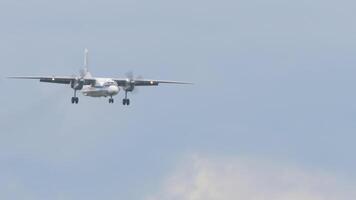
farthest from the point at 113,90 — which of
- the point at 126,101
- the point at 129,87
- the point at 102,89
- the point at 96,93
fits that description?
the point at 129,87

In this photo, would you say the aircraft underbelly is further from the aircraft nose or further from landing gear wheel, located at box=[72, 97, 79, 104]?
landing gear wheel, located at box=[72, 97, 79, 104]

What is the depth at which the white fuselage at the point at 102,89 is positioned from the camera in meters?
104

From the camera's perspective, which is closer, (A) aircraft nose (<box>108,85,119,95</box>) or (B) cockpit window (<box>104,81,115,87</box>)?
(A) aircraft nose (<box>108,85,119,95</box>)

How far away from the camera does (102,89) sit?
10444 cm

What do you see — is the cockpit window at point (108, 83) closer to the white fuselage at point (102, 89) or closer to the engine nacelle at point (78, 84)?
the white fuselage at point (102, 89)

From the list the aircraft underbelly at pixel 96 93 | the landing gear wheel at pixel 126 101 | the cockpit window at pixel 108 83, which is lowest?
the landing gear wheel at pixel 126 101

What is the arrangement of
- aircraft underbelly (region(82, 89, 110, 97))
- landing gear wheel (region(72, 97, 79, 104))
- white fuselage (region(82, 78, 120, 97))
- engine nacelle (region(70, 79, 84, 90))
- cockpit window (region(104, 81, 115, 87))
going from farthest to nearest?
1. engine nacelle (region(70, 79, 84, 90))
2. landing gear wheel (region(72, 97, 79, 104))
3. cockpit window (region(104, 81, 115, 87))
4. white fuselage (region(82, 78, 120, 97))
5. aircraft underbelly (region(82, 89, 110, 97))

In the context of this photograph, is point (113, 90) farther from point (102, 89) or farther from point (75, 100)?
point (75, 100)

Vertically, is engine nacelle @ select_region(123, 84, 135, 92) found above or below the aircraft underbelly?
above

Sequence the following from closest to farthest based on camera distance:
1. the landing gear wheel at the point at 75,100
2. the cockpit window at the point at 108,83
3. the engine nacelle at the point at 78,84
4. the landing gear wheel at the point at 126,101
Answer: the cockpit window at the point at 108,83 < the landing gear wheel at the point at 126,101 < the landing gear wheel at the point at 75,100 < the engine nacelle at the point at 78,84

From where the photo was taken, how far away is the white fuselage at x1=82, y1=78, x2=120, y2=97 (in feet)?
342

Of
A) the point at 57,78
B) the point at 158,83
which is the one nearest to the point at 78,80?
the point at 57,78

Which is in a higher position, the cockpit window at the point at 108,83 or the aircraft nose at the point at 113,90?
the cockpit window at the point at 108,83

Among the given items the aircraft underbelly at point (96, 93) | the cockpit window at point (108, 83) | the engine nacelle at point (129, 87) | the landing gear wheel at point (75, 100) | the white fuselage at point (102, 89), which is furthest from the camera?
the engine nacelle at point (129, 87)
